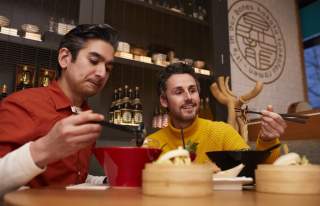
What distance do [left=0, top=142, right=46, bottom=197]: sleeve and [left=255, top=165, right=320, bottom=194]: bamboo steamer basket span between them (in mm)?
551

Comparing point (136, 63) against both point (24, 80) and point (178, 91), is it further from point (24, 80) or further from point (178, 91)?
point (24, 80)

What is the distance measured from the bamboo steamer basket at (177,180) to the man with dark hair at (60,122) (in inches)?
8.0

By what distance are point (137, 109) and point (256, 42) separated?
1800 millimetres

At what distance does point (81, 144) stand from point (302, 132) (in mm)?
2098

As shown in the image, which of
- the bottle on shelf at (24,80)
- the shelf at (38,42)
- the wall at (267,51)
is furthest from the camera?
the wall at (267,51)

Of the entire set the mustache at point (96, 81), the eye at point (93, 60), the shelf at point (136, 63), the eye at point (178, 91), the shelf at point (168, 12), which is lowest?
the mustache at point (96, 81)

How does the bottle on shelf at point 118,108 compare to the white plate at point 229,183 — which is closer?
the white plate at point 229,183

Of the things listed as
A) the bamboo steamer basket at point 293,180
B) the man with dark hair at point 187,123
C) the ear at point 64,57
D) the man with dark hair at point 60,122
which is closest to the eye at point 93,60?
the man with dark hair at point 60,122

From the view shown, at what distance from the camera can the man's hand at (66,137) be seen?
0.71m

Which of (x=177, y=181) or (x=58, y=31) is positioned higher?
(x=58, y=31)

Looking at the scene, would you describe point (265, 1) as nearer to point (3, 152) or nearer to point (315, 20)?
point (315, 20)

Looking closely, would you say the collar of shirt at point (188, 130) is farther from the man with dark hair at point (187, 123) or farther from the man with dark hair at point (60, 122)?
the man with dark hair at point (60, 122)

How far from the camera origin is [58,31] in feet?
6.78

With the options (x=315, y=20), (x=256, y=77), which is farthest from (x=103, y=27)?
(x=315, y=20)
